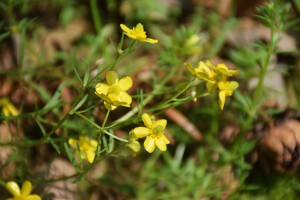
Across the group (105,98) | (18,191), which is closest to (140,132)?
(105,98)

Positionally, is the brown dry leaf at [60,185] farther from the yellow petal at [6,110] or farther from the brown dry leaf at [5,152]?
the yellow petal at [6,110]

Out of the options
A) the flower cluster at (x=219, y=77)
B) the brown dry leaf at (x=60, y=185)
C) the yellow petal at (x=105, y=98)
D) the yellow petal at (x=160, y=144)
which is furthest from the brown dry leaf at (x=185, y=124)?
the yellow petal at (x=105, y=98)

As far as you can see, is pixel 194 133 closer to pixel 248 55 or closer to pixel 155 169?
pixel 155 169

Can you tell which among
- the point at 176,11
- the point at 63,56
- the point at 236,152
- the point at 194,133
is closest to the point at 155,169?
the point at 194,133

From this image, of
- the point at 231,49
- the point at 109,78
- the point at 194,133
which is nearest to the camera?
the point at 109,78

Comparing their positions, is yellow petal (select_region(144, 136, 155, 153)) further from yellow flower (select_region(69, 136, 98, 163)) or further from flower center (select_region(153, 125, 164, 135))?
yellow flower (select_region(69, 136, 98, 163))

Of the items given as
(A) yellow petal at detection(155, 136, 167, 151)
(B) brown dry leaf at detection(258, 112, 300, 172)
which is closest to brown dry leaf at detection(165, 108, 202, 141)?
(B) brown dry leaf at detection(258, 112, 300, 172)
